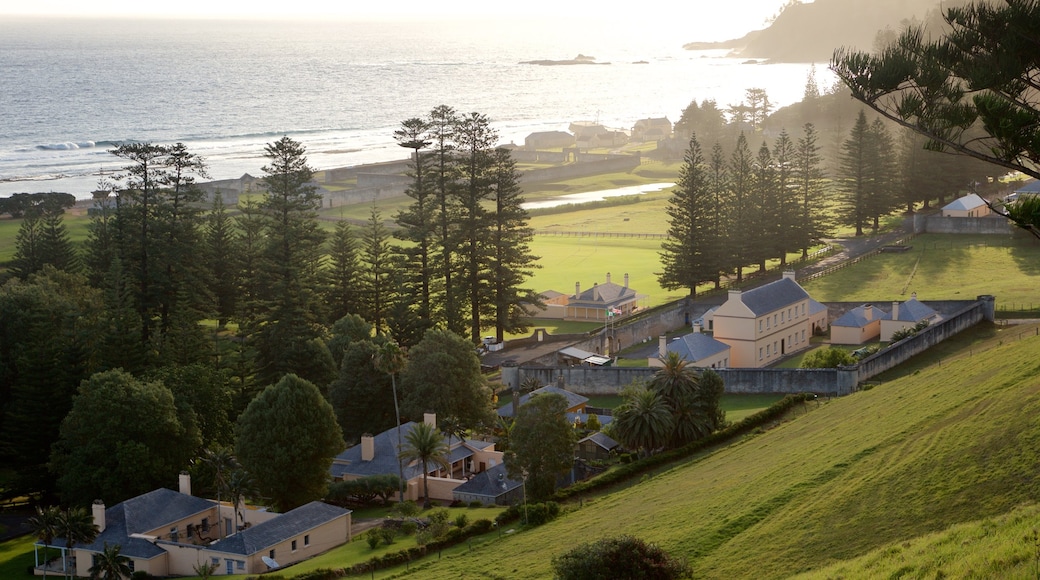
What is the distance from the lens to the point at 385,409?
41.7m

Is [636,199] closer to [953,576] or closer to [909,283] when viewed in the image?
[909,283]

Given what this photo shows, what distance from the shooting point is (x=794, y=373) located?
38.7 meters

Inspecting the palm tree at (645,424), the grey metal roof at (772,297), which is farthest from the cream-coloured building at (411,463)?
the grey metal roof at (772,297)

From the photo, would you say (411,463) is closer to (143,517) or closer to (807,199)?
(143,517)

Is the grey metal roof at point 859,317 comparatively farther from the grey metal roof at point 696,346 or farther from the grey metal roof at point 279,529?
the grey metal roof at point 279,529

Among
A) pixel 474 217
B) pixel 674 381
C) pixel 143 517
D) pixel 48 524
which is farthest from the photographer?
pixel 474 217

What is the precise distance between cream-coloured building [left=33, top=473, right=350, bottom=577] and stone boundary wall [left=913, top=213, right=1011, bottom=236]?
4495cm

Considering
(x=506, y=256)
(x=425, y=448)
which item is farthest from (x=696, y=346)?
(x=425, y=448)

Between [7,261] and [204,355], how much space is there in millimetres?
24119

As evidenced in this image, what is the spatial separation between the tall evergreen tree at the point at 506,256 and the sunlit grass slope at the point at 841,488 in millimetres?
22193

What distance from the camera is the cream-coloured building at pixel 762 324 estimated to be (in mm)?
44406

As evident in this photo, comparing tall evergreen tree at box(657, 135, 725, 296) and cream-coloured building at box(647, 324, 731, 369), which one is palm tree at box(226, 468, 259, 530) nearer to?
cream-coloured building at box(647, 324, 731, 369)

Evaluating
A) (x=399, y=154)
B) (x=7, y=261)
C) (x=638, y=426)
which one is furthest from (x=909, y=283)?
(x=399, y=154)

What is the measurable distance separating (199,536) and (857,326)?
26413mm
